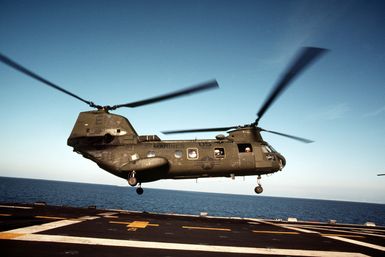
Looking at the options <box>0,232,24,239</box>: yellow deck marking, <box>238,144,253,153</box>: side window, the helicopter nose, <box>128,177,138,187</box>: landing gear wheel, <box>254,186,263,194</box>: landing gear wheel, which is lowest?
<box>0,232,24,239</box>: yellow deck marking

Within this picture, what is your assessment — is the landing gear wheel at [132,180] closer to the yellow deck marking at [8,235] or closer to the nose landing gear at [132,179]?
the nose landing gear at [132,179]

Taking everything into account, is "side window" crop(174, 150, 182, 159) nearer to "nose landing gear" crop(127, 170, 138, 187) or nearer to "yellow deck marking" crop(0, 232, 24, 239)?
"nose landing gear" crop(127, 170, 138, 187)

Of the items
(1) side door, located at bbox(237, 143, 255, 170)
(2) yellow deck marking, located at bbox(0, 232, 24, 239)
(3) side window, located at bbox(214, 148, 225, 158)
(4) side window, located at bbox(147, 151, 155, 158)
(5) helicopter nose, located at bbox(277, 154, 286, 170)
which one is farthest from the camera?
(5) helicopter nose, located at bbox(277, 154, 286, 170)

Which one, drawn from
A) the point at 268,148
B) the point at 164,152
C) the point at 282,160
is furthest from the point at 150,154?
the point at 282,160

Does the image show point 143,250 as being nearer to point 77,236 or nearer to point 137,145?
point 77,236

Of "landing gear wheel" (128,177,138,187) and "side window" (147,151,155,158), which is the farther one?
"side window" (147,151,155,158)

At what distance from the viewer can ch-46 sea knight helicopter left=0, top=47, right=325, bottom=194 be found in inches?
606

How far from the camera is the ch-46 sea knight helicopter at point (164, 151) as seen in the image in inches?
606

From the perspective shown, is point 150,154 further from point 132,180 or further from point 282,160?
point 282,160

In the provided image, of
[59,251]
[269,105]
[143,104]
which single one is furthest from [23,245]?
[269,105]

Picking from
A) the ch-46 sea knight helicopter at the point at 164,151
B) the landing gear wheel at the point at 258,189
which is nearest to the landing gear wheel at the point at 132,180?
the ch-46 sea knight helicopter at the point at 164,151

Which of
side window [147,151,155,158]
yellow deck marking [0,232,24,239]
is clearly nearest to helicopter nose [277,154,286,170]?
side window [147,151,155,158]

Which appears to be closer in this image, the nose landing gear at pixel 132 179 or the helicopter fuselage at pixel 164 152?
the nose landing gear at pixel 132 179

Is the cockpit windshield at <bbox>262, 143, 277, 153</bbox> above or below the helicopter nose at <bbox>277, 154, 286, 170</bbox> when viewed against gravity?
above
